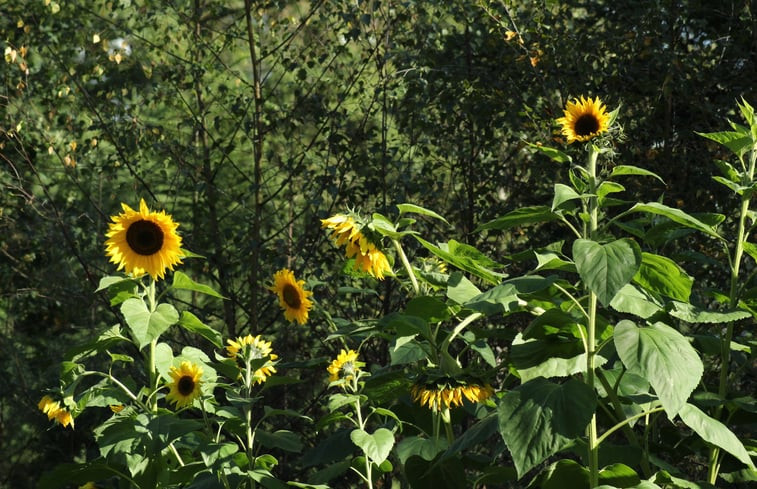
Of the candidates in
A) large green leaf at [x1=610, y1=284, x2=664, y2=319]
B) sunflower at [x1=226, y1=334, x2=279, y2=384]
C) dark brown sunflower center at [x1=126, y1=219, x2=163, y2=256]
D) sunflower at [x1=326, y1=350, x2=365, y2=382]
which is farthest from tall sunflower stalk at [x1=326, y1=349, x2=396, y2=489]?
large green leaf at [x1=610, y1=284, x2=664, y2=319]

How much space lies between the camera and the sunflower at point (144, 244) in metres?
2.19

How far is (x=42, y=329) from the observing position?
6160 mm

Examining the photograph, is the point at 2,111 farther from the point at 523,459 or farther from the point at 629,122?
the point at 523,459

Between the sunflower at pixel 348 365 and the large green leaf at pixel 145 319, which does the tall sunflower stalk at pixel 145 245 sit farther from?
the sunflower at pixel 348 365

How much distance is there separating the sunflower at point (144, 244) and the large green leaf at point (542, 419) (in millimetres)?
985

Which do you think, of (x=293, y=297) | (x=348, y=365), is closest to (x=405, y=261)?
(x=348, y=365)

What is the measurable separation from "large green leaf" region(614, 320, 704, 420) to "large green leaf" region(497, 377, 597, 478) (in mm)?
97

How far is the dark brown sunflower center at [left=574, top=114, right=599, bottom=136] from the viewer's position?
1.96 m

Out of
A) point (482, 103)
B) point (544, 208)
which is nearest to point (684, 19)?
point (482, 103)

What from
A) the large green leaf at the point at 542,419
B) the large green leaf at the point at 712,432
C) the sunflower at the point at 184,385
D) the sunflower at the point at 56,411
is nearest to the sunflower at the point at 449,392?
the large green leaf at the point at 542,419

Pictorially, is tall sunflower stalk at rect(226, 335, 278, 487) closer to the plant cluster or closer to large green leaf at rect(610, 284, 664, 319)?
the plant cluster

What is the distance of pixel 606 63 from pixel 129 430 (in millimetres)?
2959

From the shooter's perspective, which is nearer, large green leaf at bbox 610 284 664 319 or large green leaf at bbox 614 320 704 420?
large green leaf at bbox 614 320 704 420

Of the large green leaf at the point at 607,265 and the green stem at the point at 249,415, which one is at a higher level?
the green stem at the point at 249,415
